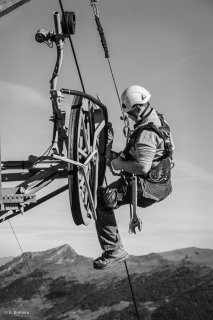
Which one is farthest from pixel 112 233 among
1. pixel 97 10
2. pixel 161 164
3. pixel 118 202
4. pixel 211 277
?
pixel 211 277

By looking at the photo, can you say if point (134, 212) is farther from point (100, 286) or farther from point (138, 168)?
point (100, 286)

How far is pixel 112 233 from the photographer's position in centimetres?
929

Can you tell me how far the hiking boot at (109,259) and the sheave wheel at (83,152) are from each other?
48 centimetres

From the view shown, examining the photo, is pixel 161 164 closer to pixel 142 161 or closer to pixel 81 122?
pixel 142 161

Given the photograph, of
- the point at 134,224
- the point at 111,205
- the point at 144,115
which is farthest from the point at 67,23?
the point at 134,224

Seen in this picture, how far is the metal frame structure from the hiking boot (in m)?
0.50

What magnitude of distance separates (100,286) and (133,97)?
473ft

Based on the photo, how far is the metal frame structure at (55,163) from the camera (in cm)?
893

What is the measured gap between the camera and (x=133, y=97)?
8953 mm

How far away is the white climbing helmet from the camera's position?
8945 millimetres

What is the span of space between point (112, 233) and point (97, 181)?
99 centimetres

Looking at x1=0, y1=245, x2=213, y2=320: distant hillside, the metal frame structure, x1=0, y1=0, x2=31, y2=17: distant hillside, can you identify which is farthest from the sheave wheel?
x1=0, y1=245, x2=213, y2=320: distant hillside

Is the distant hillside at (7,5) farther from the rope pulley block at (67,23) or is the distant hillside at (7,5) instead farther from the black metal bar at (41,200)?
the black metal bar at (41,200)

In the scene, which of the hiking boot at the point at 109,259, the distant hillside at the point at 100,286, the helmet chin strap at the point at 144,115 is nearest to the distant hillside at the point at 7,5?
the helmet chin strap at the point at 144,115
